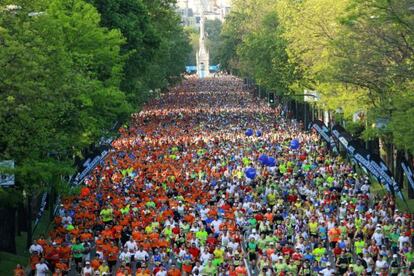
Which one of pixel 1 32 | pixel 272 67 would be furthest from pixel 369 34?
pixel 272 67

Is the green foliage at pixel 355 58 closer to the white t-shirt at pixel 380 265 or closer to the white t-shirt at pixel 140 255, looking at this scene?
the white t-shirt at pixel 380 265

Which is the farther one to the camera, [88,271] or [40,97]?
[40,97]

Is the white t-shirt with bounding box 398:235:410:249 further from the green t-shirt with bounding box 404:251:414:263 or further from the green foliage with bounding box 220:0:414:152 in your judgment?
the green foliage with bounding box 220:0:414:152

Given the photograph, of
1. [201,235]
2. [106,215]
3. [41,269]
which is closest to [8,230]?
[106,215]

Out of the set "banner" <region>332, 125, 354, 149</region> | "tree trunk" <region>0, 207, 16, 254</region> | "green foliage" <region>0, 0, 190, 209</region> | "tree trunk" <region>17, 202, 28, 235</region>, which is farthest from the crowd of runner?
"green foliage" <region>0, 0, 190, 209</region>

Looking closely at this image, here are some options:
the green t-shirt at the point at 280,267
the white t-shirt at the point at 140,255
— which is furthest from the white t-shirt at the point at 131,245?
the green t-shirt at the point at 280,267

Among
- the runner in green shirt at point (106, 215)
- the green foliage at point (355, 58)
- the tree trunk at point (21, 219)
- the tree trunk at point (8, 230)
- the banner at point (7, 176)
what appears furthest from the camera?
the tree trunk at point (21, 219)

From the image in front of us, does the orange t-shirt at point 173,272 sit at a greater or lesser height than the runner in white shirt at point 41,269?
greater

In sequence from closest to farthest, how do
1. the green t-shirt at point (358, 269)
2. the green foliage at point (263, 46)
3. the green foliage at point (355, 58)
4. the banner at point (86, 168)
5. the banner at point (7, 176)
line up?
the green t-shirt at point (358, 269)
the banner at point (7, 176)
the green foliage at point (355, 58)
the banner at point (86, 168)
the green foliage at point (263, 46)

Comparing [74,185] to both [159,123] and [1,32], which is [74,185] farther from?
[159,123]

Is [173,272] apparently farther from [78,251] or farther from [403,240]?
[403,240]
